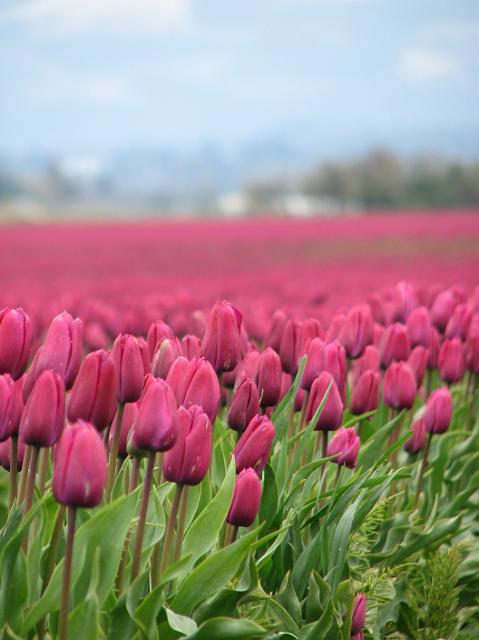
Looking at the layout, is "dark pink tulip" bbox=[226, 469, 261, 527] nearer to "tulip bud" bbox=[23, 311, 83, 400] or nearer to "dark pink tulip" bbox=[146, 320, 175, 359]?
"tulip bud" bbox=[23, 311, 83, 400]

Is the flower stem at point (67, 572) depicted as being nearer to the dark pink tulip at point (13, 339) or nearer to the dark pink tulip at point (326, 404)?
the dark pink tulip at point (13, 339)

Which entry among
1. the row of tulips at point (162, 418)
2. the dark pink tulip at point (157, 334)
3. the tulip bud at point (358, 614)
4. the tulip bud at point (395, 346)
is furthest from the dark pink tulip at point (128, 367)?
the tulip bud at point (395, 346)

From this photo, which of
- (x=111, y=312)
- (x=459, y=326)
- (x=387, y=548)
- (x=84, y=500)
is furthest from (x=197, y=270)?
(x=84, y=500)

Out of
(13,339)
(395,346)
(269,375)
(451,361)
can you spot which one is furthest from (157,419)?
(451,361)

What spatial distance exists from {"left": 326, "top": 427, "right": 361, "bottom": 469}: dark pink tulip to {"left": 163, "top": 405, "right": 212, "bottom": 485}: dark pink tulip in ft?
1.64

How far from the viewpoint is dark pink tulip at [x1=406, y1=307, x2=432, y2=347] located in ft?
9.16

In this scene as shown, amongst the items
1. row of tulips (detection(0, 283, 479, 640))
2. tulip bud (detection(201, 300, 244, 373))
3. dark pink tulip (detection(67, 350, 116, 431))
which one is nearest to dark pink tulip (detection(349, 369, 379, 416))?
row of tulips (detection(0, 283, 479, 640))

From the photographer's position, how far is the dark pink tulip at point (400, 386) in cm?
224

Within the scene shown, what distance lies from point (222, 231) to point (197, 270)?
26.9 feet

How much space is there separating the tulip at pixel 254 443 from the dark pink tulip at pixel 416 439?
797mm

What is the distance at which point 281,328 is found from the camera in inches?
87.8

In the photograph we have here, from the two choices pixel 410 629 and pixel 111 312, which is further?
pixel 111 312

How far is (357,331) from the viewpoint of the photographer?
95.3 inches

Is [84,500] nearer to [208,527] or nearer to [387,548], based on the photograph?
[208,527]
